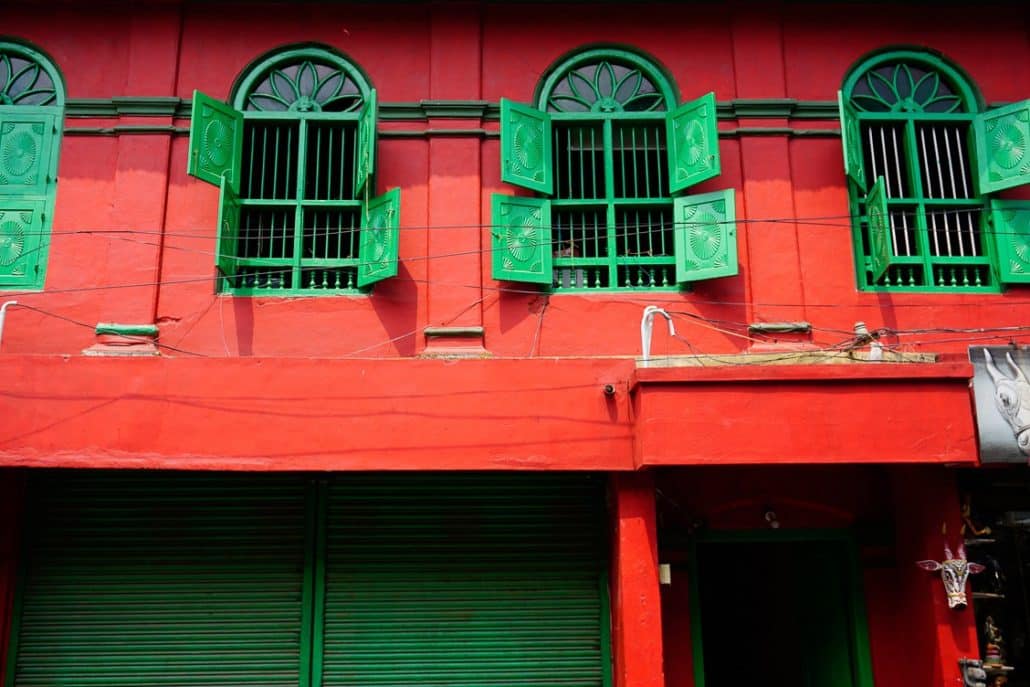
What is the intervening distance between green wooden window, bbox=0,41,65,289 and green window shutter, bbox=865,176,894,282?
6655mm

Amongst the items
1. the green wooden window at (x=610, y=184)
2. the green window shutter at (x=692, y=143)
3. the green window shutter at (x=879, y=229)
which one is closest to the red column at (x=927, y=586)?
the green window shutter at (x=879, y=229)

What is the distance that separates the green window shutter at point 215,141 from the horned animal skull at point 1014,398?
589 centimetres

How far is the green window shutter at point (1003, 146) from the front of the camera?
23.4ft

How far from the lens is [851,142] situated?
7086 mm

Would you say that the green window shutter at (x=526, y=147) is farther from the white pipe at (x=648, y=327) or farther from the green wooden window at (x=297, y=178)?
the white pipe at (x=648, y=327)

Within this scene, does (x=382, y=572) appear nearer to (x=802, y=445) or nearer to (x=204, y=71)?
(x=802, y=445)

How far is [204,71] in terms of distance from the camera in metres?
7.42

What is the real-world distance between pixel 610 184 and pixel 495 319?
4.93 feet

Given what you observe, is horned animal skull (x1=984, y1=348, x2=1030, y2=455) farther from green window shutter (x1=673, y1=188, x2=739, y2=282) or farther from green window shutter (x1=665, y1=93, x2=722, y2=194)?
green window shutter (x1=665, y1=93, x2=722, y2=194)

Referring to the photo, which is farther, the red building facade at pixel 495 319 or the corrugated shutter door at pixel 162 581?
the corrugated shutter door at pixel 162 581

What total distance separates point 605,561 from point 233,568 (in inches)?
115

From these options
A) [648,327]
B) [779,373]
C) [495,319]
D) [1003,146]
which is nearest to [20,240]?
[495,319]

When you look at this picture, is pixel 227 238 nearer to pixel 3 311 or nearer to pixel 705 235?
pixel 3 311

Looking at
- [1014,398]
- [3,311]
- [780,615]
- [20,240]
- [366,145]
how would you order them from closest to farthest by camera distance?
[1014,398] < [3,311] < [366,145] < [20,240] < [780,615]
